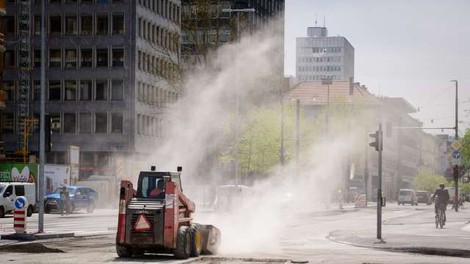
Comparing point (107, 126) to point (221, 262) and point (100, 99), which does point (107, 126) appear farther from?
point (221, 262)

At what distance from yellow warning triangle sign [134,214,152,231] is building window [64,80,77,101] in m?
75.2

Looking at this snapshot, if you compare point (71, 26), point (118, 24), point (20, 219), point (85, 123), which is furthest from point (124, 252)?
point (71, 26)

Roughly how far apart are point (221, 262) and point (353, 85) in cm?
13336

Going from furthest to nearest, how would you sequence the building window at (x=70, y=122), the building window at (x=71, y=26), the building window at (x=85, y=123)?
the building window at (x=71, y=26), the building window at (x=70, y=122), the building window at (x=85, y=123)

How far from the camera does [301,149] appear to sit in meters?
87.6

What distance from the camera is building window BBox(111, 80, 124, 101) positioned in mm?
97000

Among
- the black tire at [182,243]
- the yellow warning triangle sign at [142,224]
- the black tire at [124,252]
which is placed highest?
the yellow warning triangle sign at [142,224]

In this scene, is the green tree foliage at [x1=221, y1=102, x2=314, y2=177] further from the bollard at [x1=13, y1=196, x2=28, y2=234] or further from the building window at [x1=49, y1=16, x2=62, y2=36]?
the bollard at [x1=13, y1=196, x2=28, y2=234]

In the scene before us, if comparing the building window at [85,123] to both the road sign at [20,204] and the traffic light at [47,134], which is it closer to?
the traffic light at [47,134]

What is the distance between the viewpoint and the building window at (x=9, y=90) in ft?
323

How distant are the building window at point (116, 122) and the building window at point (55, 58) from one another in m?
7.51

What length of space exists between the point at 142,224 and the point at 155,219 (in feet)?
1.13

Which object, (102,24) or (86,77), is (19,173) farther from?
(102,24)

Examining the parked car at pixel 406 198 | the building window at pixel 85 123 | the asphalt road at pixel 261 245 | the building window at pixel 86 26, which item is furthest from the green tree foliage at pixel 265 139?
the asphalt road at pixel 261 245
